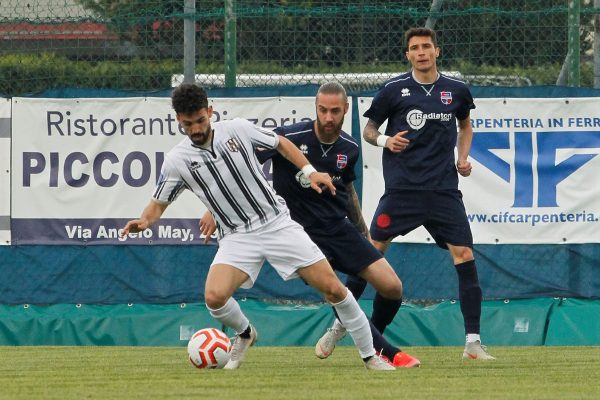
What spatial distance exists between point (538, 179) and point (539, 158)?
0.19 metres

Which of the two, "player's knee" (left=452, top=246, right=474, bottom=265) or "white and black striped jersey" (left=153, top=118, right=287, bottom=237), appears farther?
"player's knee" (left=452, top=246, right=474, bottom=265)

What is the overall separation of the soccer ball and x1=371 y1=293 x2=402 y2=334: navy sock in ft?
4.17

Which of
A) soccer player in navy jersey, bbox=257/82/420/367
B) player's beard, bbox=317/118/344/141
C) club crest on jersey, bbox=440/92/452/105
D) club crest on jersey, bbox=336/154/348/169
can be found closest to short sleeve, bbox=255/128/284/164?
soccer player in navy jersey, bbox=257/82/420/367

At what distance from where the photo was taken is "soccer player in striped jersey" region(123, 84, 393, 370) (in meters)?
8.19

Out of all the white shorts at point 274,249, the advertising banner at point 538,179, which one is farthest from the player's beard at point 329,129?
the advertising banner at point 538,179

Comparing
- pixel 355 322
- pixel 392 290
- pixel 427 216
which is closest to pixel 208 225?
pixel 355 322

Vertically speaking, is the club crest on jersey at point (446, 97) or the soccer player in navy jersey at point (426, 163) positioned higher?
the club crest on jersey at point (446, 97)

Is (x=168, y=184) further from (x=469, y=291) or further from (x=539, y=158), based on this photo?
(x=539, y=158)

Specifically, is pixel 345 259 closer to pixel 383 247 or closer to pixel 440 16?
pixel 383 247

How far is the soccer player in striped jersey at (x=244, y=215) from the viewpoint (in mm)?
8188

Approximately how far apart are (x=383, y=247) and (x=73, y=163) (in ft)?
12.0

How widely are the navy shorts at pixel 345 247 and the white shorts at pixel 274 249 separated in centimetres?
64

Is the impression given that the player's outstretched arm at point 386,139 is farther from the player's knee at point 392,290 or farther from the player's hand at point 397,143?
the player's knee at point 392,290

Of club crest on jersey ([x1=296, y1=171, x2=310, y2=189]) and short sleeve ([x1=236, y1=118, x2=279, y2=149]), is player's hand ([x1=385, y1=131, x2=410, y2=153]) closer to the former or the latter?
club crest on jersey ([x1=296, y1=171, x2=310, y2=189])
